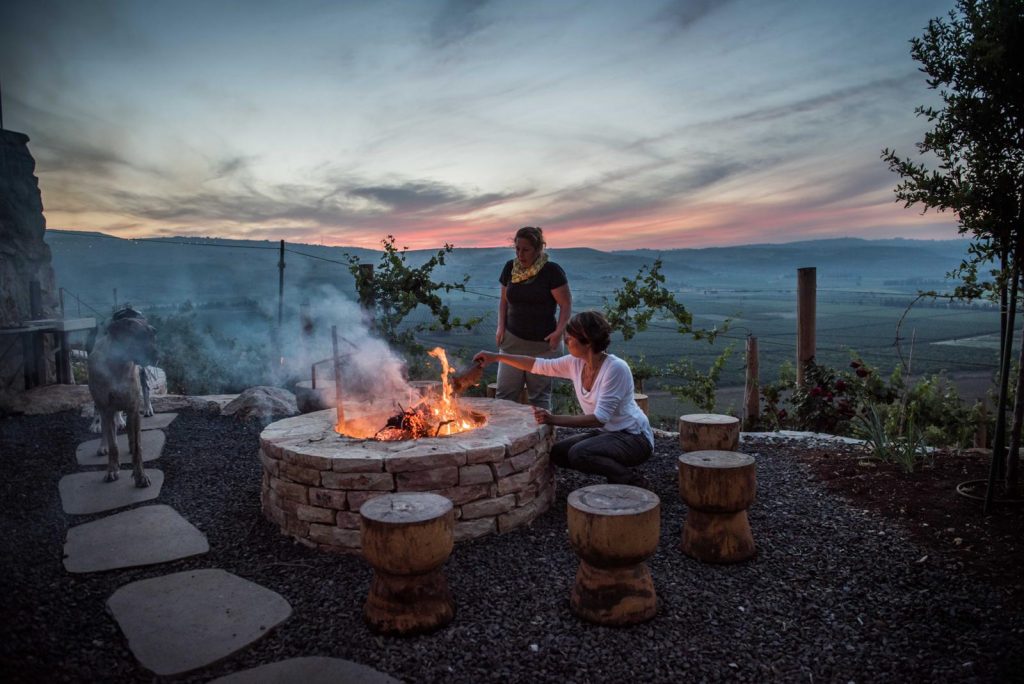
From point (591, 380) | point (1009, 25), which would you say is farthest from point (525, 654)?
point (1009, 25)

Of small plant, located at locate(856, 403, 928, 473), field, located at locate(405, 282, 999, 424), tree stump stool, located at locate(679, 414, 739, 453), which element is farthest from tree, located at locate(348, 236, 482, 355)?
small plant, located at locate(856, 403, 928, 473)

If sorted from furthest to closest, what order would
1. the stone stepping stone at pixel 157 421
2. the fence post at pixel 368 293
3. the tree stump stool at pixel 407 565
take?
the fence post at pixel 368 293 → the stone stepping stone at pixel 157 421 → the tree stump stool at pixel 407 565

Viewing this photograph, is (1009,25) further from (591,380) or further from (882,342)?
(882,342)

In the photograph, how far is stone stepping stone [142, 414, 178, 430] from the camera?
6.93 meters

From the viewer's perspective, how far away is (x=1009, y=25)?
3.68 meters

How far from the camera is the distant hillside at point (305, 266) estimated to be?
13929 mm

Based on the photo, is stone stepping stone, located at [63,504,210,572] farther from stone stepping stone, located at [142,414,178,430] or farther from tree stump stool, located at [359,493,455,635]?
stone stepping stone, located at [142,414,178,430]

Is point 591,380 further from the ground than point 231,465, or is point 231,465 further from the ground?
point 591,380

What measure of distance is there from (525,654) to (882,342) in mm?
29777

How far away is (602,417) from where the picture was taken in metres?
4.34

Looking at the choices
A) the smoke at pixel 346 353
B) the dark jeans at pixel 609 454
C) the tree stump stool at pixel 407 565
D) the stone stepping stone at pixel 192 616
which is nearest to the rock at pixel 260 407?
the smoke at pixel 346 353

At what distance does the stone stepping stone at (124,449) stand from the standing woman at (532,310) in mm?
3483

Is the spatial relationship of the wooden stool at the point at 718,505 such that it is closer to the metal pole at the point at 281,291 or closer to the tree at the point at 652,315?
the tree at the point at 652,315

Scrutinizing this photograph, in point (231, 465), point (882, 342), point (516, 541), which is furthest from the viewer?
point (882, 342)
